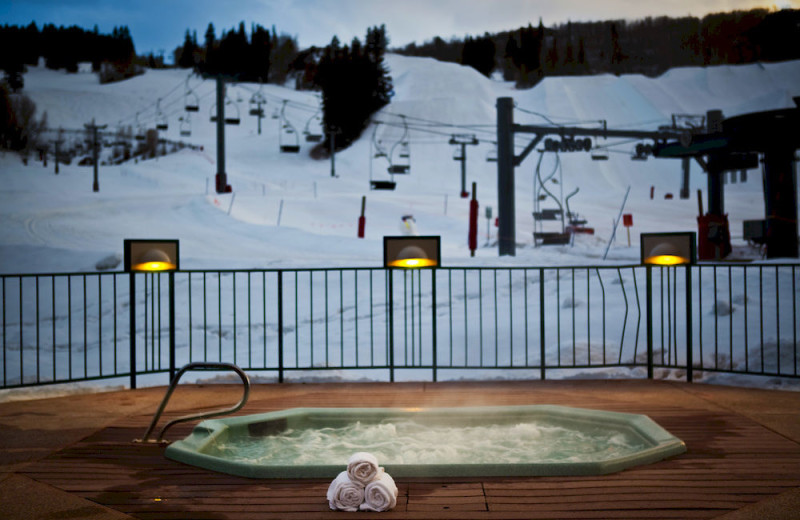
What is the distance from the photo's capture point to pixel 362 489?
125 inches

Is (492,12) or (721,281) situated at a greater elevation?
(492,12)

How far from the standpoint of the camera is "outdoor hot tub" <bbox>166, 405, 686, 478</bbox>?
4.41 meters

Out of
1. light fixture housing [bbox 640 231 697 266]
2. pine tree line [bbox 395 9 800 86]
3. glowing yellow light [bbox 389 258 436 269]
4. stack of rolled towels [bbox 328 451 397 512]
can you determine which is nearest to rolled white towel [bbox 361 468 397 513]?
stack of rolled towels [bbox 328 451 397 512]

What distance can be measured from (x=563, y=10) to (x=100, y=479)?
10860cm

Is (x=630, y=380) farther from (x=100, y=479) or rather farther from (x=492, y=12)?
(x=492, y=12)

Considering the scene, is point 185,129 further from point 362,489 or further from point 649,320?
point 362,489

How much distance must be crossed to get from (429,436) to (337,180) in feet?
127

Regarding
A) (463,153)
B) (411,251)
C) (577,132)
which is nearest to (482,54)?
(463,153)

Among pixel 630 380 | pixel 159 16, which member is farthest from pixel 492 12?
pixel 630 380

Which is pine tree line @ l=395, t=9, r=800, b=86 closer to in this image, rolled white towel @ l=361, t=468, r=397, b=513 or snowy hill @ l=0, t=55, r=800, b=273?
snowy hill @ l=0, t=55, r=800, b=273

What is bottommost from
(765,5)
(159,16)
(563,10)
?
(159,16)

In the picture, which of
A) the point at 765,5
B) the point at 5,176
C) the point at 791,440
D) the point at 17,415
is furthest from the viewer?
the point at 765,5

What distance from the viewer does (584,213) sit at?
1431 inches

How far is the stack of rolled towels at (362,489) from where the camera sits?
3141mm
